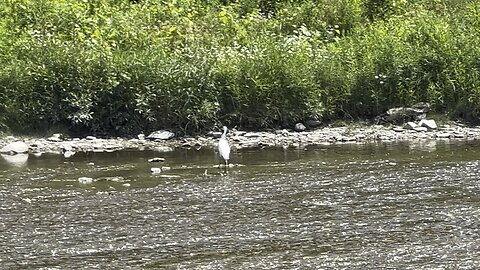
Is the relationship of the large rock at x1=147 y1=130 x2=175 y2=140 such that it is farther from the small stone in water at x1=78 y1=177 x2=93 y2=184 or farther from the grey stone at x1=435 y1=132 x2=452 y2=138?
the grey stone at x1=435 y1=132 x2=452 y2=138

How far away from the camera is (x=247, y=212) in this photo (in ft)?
36.5

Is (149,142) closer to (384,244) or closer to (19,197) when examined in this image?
(19,197)

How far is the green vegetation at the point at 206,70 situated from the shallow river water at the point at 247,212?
6.72 ft

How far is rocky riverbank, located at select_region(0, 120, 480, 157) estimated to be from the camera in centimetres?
1677

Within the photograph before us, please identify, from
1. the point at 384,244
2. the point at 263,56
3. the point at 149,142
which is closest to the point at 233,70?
the point at 263,56

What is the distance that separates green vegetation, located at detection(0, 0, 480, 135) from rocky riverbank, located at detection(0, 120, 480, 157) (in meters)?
0.45

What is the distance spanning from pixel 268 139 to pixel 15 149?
16.3 feet

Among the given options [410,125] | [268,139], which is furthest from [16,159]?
[410,125]

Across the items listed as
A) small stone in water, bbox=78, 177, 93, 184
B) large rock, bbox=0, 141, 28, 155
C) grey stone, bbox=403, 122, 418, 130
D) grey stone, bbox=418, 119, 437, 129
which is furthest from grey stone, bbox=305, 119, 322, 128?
small stone in water, bbox=78, 177, 93, 184

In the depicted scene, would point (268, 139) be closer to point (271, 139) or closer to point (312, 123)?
point (271, 139)

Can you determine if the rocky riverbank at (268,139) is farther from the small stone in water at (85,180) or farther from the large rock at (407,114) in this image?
the small stone in water at (85,180)

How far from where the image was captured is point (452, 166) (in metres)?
14.1

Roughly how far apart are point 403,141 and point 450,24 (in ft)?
16.1

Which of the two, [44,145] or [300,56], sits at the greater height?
[300,56]
